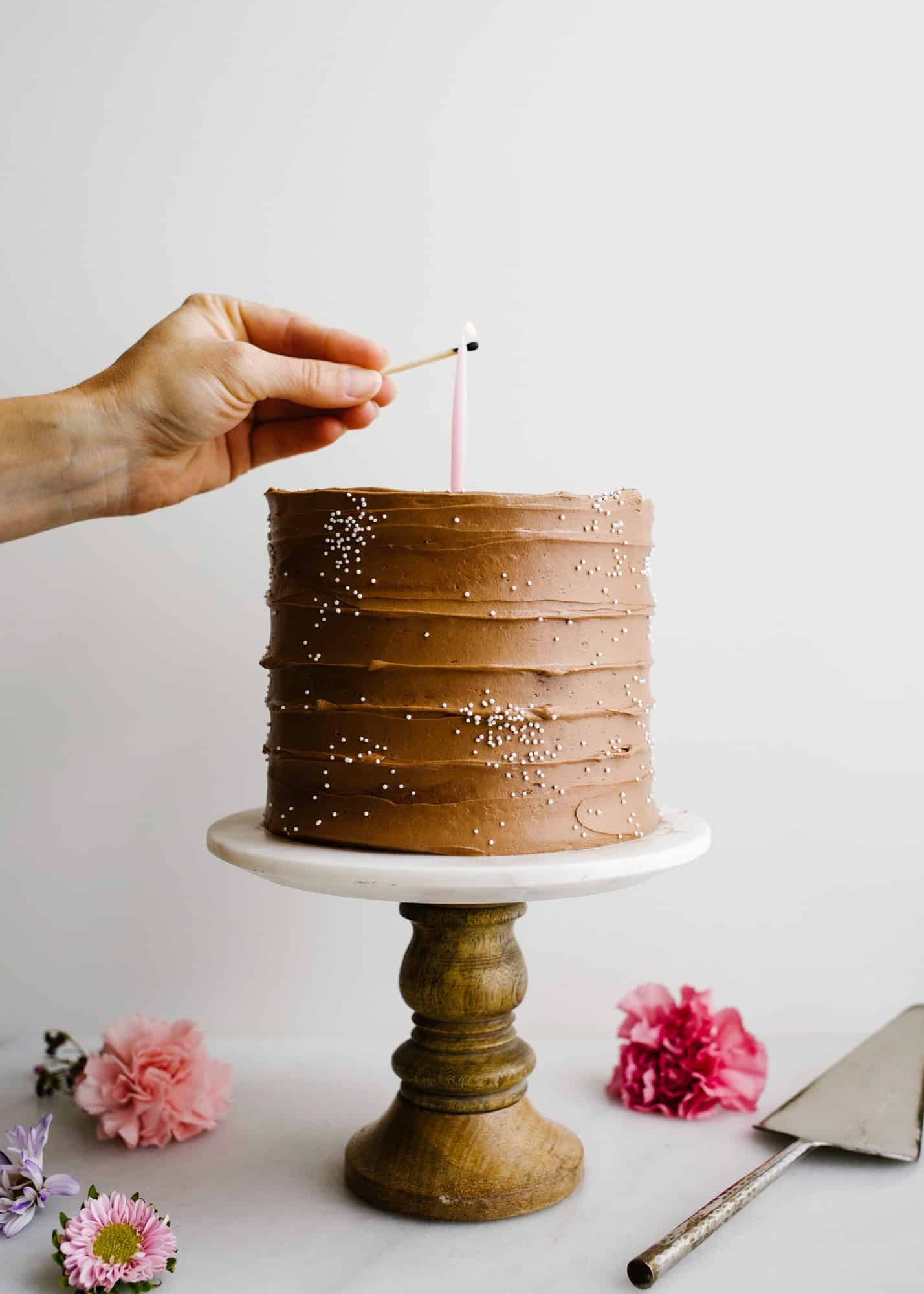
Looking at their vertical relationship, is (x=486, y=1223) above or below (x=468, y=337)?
below

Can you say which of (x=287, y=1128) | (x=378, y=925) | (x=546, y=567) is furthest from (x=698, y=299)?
(x=287, y=1128)

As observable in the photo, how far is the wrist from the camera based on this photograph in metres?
1.13

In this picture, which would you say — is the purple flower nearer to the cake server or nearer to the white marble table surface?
the white marble table surface

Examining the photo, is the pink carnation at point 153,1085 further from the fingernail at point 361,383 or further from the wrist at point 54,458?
the fingernail at point 361,383

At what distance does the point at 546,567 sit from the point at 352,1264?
0.60m

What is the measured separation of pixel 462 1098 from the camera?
3.73 ft

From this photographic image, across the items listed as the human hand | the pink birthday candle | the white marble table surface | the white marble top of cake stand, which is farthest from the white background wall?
the white marble top of cake stand

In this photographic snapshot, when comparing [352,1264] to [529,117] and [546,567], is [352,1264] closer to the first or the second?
[546,567]

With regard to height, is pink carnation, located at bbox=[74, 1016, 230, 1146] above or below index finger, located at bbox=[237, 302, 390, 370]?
below

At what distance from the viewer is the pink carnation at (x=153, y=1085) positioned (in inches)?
50.4

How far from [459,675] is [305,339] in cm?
47

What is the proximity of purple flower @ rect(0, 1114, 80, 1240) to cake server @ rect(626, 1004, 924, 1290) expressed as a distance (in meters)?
0.57

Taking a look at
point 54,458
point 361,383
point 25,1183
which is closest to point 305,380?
point 361,383

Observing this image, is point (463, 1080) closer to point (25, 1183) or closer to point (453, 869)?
point (453, 869)
